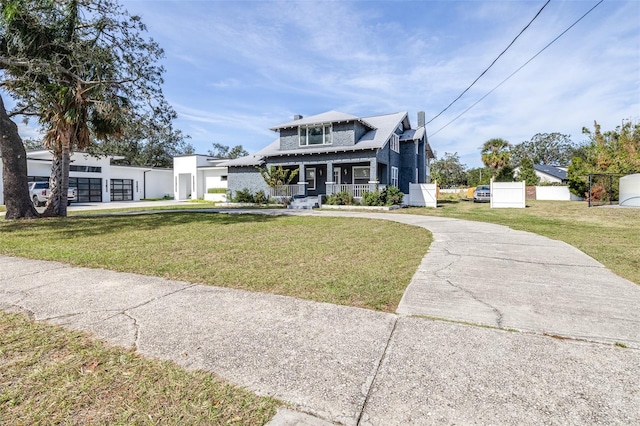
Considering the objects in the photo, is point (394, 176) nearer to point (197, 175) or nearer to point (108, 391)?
point (197, 175)

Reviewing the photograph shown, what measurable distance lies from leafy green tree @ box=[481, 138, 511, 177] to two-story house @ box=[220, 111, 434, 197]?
53.3 feet

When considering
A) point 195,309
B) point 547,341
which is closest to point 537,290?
point 547,341

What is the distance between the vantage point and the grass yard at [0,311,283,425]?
182 cm

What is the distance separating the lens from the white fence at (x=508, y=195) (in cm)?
2108

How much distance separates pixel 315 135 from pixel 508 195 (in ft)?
44.5

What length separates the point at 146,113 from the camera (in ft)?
44.5

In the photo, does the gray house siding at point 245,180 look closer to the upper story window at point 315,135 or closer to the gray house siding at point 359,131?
the upper story window at point 315,135

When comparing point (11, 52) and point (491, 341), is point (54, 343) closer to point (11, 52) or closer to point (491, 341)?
point (491, 341)

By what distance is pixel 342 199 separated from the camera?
20.5m

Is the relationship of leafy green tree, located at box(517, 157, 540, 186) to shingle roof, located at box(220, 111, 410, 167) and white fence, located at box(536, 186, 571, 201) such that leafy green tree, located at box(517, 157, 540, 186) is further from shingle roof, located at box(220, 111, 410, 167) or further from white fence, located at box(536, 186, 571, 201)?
shingle roof, located at box(220, 111, 410, 167)

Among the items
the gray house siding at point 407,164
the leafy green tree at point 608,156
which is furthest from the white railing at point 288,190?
the leafy green tree at point 608,156

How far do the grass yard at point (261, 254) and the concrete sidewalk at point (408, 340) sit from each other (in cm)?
41

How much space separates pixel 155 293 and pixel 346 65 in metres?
18.1

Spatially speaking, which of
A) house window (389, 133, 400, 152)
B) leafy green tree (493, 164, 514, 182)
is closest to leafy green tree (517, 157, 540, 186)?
leafy green tree (493, 164, 514, 182)
